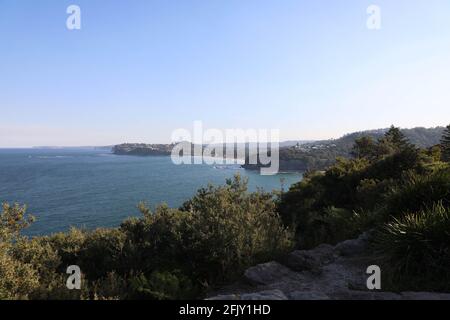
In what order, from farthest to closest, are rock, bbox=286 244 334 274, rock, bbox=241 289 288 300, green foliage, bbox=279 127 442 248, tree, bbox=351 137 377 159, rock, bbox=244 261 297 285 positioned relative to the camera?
tree, bbox=351 137 377 159, green foliage, bbox=279 127 442 248, rock, bbox=286 244 334 274, rock, bbox=244 261 297 285, rock, bbox=241 289 288 300

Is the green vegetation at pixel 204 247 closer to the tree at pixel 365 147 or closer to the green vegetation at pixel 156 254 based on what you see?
the green vegetation at pixel 156 254

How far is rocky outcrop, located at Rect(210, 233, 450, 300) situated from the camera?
485 cm

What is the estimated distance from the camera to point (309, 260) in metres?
7.34

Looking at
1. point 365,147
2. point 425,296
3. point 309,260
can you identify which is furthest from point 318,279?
point 365,147

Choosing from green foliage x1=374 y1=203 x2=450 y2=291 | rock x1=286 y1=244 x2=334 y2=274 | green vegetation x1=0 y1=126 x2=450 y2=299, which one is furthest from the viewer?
rock x1=286 y1=244 x2=334 y2=274

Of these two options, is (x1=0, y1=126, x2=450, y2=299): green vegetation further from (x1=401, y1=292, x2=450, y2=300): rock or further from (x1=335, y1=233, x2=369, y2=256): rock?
(x1=401, y1=292, x2=450, y2=300): rock

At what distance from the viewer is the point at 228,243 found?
724 centimetres

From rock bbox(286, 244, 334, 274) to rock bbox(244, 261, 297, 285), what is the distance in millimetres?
279

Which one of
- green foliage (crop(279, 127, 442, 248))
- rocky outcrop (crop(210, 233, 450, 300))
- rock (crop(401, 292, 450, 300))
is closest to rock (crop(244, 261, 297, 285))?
rocky outcrop (crop(210, 233, 450, 300))

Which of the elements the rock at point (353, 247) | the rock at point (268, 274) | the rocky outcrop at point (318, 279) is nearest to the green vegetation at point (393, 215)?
the rock at point (353, 247)

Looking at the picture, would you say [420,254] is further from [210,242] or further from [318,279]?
[210,242]

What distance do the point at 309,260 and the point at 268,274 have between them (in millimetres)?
1322
